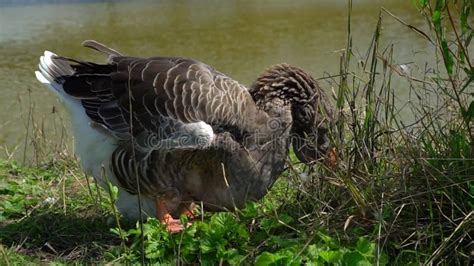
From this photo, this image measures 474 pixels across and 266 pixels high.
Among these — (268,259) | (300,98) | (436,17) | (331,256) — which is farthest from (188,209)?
(436,17)

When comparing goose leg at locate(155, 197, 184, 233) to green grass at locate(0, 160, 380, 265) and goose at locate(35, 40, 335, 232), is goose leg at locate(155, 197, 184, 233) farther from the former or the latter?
green grass at locate(0, 160, 380, 265)

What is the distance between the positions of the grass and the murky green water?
4808mm

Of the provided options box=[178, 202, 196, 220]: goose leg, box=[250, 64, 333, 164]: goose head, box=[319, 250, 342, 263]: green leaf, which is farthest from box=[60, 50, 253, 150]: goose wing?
box=[319, 250, 342, 263]: green leaf

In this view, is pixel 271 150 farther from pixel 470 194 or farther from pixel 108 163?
pixel 470 194

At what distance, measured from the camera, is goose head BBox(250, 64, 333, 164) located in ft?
16.3

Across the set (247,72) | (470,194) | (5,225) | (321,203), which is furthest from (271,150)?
(247,72)

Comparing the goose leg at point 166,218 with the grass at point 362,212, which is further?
the goose leg at point 166,218

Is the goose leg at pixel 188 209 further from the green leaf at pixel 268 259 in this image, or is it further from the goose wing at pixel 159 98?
the green leaf at pixel 268 259

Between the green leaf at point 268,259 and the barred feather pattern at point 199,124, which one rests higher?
the barred feather pattern at point 199,124

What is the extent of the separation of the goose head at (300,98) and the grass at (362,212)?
205 mm

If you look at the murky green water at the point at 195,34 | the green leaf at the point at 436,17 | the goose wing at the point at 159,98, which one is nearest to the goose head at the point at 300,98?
the goose wing at the point at 159,98

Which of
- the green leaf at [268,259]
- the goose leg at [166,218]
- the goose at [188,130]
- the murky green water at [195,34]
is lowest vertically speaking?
the murky green water at [195,34]

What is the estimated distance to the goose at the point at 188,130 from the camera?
4688mm

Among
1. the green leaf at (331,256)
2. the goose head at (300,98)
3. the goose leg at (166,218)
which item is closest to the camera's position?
the green leaf at (331,256)
